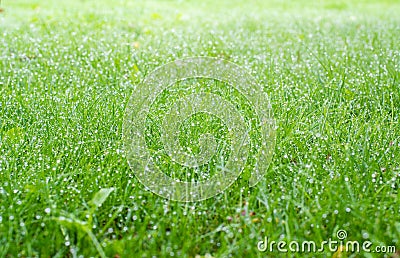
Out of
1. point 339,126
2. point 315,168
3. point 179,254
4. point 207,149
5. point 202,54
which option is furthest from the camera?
point 202,54

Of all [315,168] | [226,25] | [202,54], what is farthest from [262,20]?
[315,168]

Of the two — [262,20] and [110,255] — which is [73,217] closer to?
[110,255]

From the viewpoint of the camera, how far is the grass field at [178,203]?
1874 mm

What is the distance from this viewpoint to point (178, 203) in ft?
6.68

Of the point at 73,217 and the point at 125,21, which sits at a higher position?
the point at 125,21

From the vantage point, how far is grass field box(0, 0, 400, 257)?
187 cm

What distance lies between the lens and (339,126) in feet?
8.68

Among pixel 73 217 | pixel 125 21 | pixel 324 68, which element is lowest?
pixel 73 217

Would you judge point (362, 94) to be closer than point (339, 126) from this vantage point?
Result: No

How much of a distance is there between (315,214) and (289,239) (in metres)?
0.20

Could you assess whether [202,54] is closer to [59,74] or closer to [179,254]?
[59,74]

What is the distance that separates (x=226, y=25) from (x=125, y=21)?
1.21 metres

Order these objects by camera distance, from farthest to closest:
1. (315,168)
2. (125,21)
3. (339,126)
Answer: (125,21)
(339,126)
(315,168)

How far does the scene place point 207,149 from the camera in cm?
245
